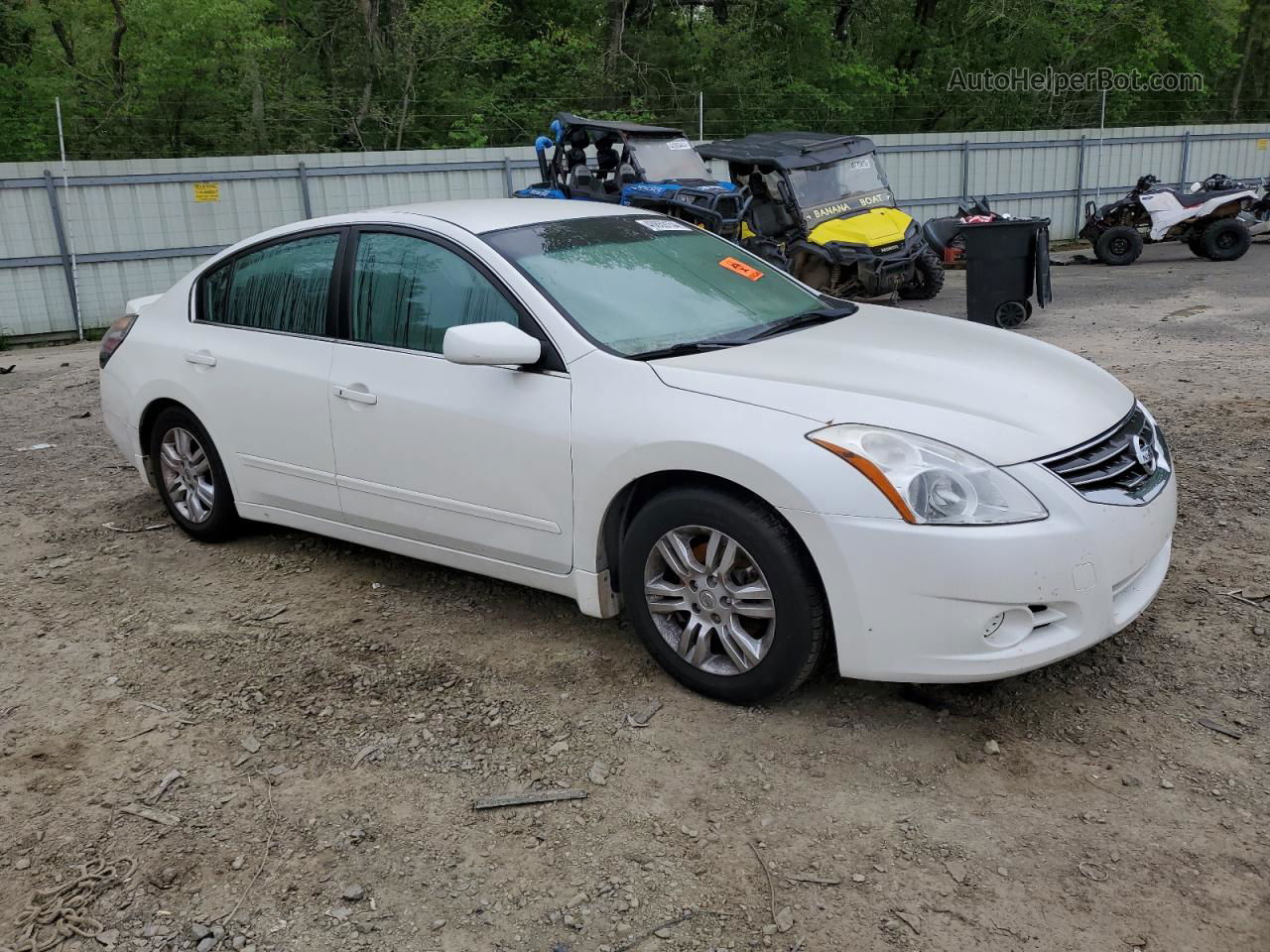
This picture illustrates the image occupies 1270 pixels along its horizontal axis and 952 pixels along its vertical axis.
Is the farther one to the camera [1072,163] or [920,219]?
[1072,163]

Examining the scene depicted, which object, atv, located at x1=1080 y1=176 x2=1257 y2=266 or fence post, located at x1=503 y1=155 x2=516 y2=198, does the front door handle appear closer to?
fence post, located at x1=503 y1=155 x2=516 y2=198

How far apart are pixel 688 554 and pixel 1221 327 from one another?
923 cm

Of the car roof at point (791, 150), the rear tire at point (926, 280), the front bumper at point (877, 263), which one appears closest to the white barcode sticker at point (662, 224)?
the front bumper at point (877, 263)

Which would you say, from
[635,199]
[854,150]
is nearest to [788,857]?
[635,199]

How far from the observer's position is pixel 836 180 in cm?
1386

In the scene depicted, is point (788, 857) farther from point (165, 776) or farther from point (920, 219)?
point (920, 219)

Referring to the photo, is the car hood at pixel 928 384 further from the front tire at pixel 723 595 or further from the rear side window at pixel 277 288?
the rear side window at pixel 277 288

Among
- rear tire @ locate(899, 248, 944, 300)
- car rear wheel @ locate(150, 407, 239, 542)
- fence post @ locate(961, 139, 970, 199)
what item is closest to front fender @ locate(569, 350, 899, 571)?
car rear wheel @ locate(150, 407, 239, 542)

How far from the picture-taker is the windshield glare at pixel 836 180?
13.6 metres

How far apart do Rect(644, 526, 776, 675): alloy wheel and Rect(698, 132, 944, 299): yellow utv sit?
32.2 ft

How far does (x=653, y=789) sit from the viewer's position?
3.27m

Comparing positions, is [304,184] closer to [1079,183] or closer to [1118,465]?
[1118,465]

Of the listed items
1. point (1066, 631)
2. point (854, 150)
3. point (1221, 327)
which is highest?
point (854, 150)

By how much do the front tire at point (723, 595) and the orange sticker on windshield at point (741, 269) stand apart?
1.45 meters
